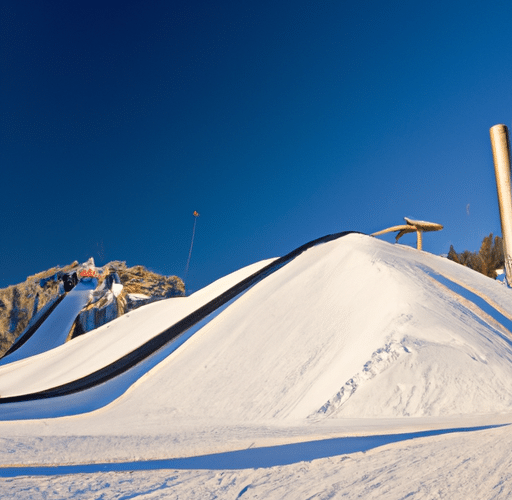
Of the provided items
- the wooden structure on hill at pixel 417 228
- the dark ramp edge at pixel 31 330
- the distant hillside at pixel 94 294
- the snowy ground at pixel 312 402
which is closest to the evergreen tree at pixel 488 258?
the wooden structure on hill at pixel 417 228

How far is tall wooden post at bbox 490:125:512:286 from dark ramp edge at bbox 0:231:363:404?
1880 mm

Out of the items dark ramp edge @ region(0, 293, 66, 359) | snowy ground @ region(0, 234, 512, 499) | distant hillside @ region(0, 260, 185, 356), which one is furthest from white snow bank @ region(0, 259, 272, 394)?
distant hillside @ region(0, 260, 185, 356)

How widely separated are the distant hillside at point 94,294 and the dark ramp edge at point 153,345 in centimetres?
681

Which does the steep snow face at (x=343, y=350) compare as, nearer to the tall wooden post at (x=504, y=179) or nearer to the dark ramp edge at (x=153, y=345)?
the dark ramp edge at (x=153, y=345)

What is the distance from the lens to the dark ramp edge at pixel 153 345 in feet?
14.9

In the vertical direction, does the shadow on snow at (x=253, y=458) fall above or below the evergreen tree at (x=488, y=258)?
below

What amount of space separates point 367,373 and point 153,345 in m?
2.74

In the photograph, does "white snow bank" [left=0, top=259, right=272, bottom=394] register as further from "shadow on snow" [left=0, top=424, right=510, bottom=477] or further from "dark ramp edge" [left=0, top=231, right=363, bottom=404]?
"shadow on snow" [left=0, top=424, right=510, bottom=477]

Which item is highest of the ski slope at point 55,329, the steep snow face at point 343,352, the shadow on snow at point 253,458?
the ski slope at point 55,329

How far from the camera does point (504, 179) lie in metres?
5.59

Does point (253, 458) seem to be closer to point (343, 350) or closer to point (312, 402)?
point (312, 402)

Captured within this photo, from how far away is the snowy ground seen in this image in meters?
1.56

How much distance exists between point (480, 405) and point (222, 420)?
166cm

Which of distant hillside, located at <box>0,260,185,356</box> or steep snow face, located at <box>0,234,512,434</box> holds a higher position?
distant hillside, located at <box>0,260,185,356</box>
